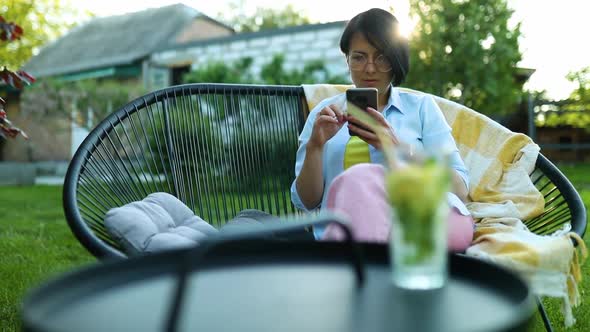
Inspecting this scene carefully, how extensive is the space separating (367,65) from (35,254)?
7.86 ft

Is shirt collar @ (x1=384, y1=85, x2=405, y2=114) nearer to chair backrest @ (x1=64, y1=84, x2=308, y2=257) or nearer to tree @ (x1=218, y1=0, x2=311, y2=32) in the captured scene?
chair backrest @ (x1=64, y1=84, x2=308, y2=257)

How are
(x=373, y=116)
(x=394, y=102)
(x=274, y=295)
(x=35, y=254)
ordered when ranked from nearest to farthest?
1. (x=274, y=295)
2. (x=373, y=116)
3. (x=394, y=102)
4. (x=35, y=254)

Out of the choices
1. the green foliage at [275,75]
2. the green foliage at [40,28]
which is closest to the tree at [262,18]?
the green foliage at [40,28]

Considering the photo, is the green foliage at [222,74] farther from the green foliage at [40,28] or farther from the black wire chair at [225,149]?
the green foliage at [40,28]

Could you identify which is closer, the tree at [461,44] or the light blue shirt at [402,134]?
the light blue shirt at [402,134]

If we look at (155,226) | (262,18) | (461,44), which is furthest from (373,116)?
(262,18)

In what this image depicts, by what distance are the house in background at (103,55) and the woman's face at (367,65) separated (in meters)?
8.91

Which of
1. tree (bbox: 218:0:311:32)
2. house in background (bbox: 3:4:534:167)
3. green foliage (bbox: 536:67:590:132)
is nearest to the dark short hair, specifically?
house in background (bbox: 3:4:534:167)

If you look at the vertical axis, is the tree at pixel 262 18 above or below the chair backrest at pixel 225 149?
above

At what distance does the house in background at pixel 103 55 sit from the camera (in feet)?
38.7

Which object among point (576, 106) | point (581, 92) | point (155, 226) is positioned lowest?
point (576, 106)

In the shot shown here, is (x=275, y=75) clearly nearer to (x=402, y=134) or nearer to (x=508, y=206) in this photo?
(x=402, y=134)

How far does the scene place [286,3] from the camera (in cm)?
3084

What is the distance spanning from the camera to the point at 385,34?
2018 mm
